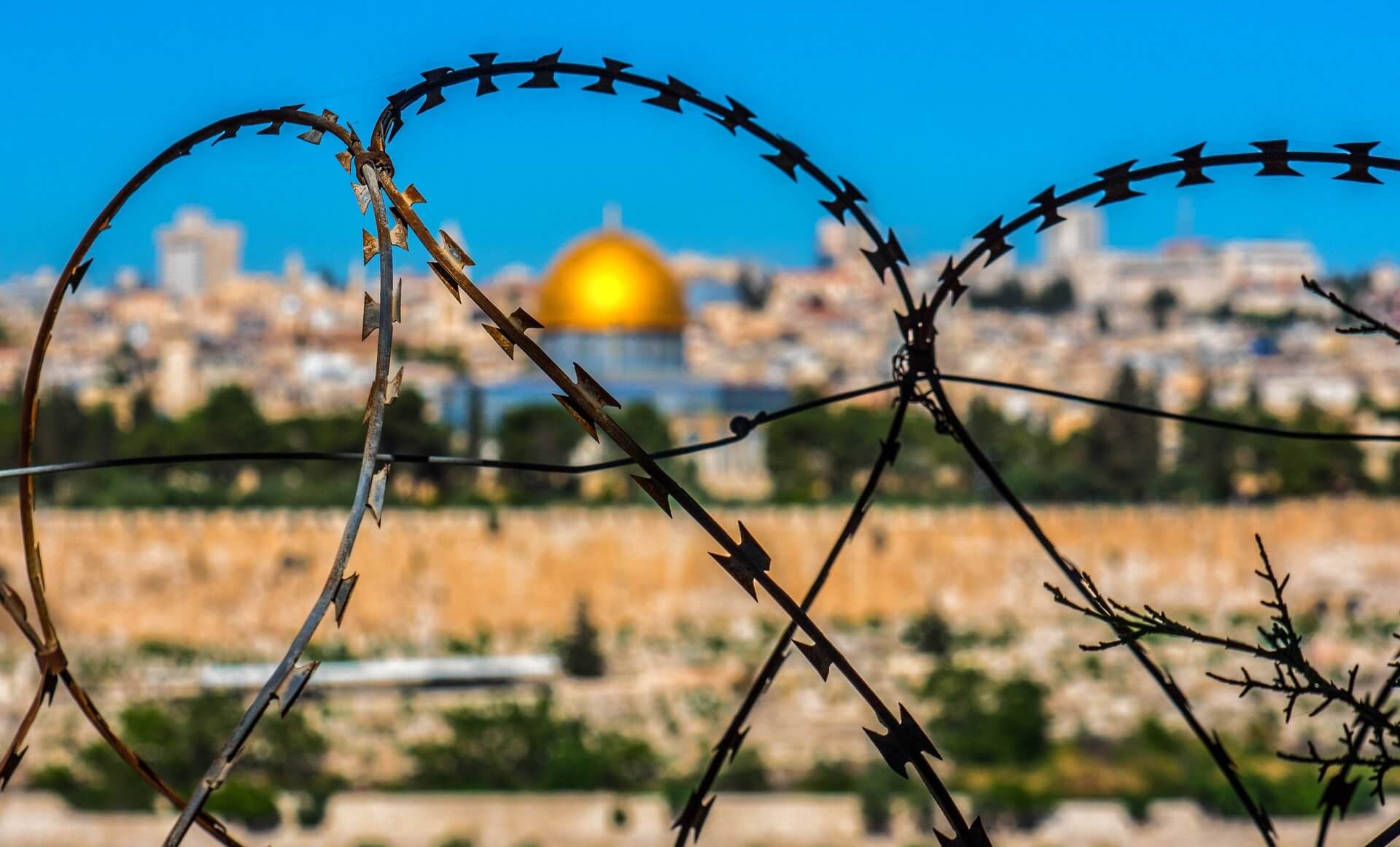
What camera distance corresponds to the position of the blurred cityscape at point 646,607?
13602mm

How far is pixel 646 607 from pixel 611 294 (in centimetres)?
938

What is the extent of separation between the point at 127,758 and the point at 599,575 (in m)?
21.1

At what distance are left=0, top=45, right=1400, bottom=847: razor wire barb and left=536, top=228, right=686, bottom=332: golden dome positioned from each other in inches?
1142

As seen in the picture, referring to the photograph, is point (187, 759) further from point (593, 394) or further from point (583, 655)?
point (593, 394)

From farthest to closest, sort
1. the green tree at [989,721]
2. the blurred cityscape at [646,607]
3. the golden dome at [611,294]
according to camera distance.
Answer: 1. the golden dome at [611,294]
2. the green tree at [989,721]
3. the blurred cityscape at [646,607]

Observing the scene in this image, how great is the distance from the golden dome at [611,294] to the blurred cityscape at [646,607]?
2.4 inches

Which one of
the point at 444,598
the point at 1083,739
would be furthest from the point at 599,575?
the point at 1083,739

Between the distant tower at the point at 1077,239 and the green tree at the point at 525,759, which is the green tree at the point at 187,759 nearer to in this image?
the green tree at the point at 525,759

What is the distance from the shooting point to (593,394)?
1901 mm

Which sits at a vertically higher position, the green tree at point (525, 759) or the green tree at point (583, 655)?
the green tree at point (583, 655)

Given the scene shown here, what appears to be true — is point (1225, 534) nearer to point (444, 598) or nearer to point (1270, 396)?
point (444, 598)

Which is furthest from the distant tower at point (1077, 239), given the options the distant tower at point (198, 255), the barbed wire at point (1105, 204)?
the barbed wire at point (1105, 204)

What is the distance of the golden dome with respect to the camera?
31.6m

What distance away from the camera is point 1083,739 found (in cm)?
1573
